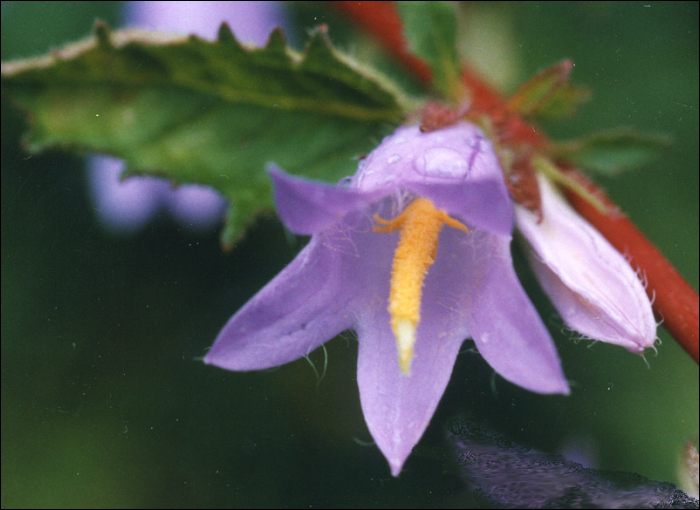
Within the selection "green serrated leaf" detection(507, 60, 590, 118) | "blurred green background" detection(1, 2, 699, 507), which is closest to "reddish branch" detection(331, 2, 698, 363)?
"green serrated leaf" detection(507, 60, 590, 118)

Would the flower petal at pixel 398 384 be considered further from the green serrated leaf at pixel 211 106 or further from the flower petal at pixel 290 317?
the green serrated leaf at pixel 211 106

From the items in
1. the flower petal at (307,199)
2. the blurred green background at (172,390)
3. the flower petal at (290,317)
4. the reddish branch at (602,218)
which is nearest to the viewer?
the flower petal at (307,199)

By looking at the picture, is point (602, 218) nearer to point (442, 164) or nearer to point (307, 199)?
point (442, 164)

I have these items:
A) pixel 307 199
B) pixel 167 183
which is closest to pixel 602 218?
pixel 307 199

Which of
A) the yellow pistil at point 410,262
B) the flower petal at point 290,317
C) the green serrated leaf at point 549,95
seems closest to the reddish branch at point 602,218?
the green serrated leaf at point 549,95

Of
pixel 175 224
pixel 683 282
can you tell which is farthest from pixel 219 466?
pixel 683 282

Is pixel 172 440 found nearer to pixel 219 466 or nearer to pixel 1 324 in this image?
pixel 219 466

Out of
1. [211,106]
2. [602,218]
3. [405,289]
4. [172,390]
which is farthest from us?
[172,390]
